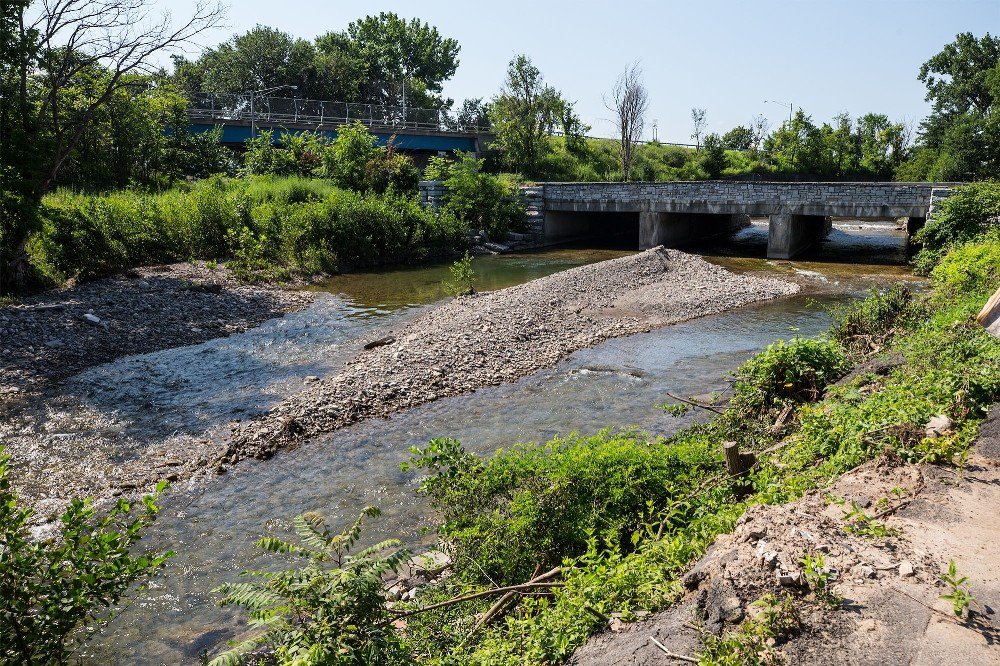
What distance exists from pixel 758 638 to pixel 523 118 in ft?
173

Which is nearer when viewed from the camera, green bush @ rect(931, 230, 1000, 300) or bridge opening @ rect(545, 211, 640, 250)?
green bush @ rect(931, 230, 1000, 300)

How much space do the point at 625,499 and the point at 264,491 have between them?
5.37 m

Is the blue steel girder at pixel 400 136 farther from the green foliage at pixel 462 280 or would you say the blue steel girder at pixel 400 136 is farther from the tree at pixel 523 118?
the green foliage at pixel 462 280

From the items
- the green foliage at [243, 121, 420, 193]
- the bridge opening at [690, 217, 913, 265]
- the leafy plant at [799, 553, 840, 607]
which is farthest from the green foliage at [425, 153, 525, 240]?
the leafy plant at [799, 553, 840, 607]

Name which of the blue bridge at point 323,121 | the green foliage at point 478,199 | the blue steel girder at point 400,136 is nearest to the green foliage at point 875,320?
the green foliage at point 478,199

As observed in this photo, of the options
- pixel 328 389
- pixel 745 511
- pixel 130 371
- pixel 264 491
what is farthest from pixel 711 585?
pixel 130 371

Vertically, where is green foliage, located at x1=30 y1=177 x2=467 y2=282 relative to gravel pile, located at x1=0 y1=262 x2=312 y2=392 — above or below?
above

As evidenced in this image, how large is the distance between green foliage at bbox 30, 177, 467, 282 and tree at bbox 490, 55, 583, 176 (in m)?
21.1

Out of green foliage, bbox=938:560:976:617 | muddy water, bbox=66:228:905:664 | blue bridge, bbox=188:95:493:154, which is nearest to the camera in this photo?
green foliage, bbox=938:560:976:617

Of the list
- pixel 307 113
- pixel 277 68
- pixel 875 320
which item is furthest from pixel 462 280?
pixel 277 68

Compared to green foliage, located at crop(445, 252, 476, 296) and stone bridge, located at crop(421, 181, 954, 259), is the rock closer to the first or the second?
green foliage, located at crop(445, 252, 476, 296)

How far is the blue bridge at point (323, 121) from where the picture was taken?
44.2 m

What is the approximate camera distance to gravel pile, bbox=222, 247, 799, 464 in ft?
40.7

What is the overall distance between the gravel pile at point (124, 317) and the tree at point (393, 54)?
58.6 meters
